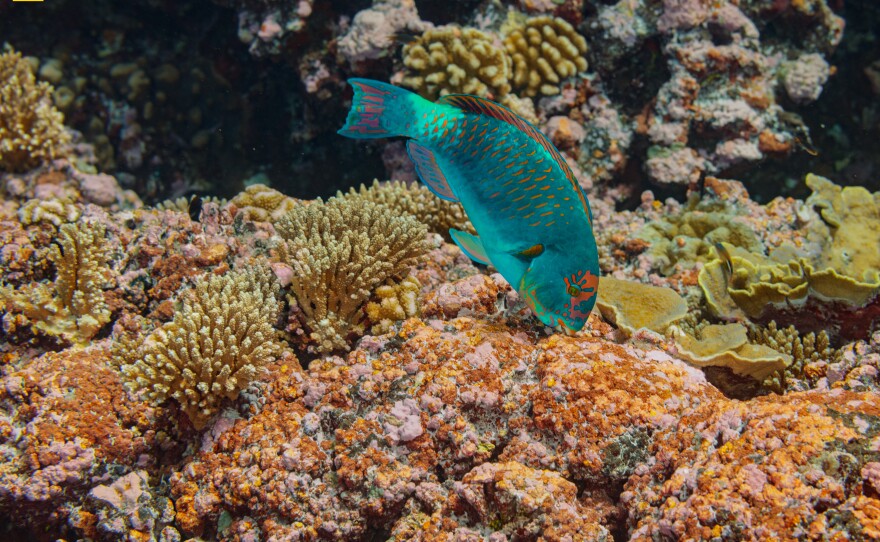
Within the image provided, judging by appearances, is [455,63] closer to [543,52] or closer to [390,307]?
[543,52]

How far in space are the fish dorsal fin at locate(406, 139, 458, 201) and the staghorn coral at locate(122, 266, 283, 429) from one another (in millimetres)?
1309

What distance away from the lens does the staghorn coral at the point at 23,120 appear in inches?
249

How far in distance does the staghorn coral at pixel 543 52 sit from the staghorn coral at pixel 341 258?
3.36m

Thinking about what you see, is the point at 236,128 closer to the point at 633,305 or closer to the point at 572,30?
the point at 572,30

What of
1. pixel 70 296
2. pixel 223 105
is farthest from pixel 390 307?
pixel 223 105

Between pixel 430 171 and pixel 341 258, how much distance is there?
3.28 feet

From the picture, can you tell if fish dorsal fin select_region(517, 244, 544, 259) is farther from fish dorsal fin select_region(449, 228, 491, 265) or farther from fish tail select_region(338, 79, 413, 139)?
fish tail select_region(338, 79, 413, 139)

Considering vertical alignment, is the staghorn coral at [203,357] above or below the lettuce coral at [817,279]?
above

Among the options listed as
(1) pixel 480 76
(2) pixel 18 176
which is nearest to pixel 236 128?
(2) pixel 18 176

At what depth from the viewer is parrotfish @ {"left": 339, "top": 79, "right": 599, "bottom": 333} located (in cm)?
240

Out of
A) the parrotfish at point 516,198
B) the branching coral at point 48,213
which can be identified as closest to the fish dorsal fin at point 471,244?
the parrotfish at point 516,198

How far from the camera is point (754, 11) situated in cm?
661

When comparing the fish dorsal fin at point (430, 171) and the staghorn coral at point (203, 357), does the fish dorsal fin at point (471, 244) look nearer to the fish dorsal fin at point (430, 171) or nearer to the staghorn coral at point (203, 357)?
the fish dorsal fin at point (430, 171)

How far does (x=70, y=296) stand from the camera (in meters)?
3.58
